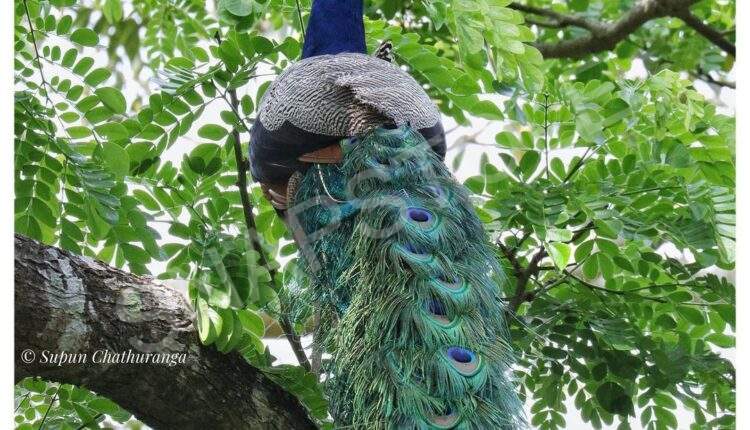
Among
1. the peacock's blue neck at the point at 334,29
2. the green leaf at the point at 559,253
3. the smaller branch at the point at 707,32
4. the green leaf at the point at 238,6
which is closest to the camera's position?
the green leaf at the point at 559,253

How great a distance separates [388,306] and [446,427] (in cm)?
30

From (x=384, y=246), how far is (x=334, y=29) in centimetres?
102

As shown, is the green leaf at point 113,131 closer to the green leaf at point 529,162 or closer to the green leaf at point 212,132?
the green leaf at point 212,132

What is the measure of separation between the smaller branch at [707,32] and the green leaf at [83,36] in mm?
2390

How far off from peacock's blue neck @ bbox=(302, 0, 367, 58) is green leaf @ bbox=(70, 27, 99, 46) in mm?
625

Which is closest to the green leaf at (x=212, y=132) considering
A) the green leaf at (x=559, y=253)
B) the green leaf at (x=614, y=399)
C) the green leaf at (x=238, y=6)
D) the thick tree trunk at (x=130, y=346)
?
the green leaf at (x=238, y=6)

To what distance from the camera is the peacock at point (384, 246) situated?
1981mm

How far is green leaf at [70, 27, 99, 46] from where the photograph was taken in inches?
105

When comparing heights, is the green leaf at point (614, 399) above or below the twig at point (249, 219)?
below

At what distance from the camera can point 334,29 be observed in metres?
3.01

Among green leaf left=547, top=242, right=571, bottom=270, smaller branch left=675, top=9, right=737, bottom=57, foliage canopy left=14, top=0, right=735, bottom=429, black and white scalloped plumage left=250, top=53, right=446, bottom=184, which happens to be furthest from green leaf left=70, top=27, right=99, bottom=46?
smaller branch left=675, top=9, right=737, bottom=57

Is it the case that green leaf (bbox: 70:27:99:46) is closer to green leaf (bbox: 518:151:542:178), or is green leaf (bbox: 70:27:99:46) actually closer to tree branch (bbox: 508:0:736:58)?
green leaf (bbox: 518:151:542:178)

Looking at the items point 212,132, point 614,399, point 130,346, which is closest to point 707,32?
point 614,399

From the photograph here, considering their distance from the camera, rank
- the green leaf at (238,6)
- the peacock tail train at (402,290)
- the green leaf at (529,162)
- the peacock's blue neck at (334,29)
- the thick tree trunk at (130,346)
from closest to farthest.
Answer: the peacock tail train at (402,290), the thick tree trunk at (130,346), the green leaf at (238,6), the green leaf at (529,162), the peacock's blue neck at (334,29)
